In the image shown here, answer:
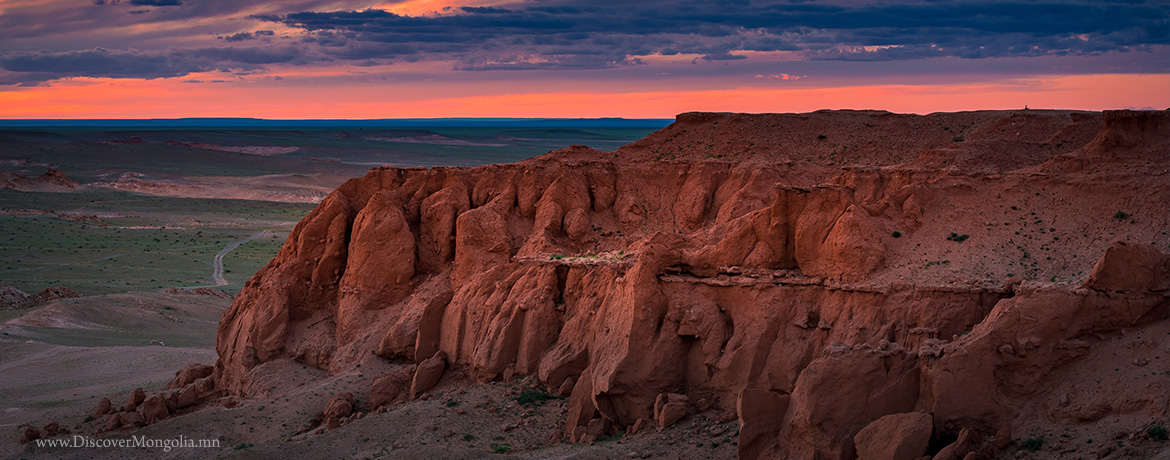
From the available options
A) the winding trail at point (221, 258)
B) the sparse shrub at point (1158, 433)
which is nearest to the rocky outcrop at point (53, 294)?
the winding trail at point (221, 258)

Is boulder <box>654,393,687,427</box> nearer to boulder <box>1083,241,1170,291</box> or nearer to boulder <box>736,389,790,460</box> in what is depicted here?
boulder <box>736,389,790,460</box>

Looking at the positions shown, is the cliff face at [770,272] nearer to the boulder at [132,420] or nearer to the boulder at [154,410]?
the boulder at [154,410]

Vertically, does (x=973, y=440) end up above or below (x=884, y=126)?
below

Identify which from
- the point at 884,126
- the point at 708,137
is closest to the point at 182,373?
the point at 708,137

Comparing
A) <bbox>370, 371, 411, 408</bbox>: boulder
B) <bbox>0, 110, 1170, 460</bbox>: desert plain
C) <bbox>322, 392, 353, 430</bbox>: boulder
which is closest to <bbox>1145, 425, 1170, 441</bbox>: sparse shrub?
<bbox>0, 110, 1170, 460</bbox>: desert plain

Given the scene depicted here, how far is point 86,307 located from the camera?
193ft

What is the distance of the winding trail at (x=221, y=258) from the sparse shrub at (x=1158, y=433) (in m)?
65.4

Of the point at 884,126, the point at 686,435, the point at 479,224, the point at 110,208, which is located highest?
the point at 884,126

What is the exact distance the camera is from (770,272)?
29156mm

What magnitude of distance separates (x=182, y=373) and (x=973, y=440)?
2739 cm

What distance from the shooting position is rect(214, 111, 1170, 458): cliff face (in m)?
23.8

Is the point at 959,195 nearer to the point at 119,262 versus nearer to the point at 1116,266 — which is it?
the point at 1116,266

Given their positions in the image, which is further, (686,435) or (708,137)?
(708,137)

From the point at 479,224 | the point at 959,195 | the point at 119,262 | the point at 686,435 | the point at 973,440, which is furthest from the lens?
the point at 119,262
